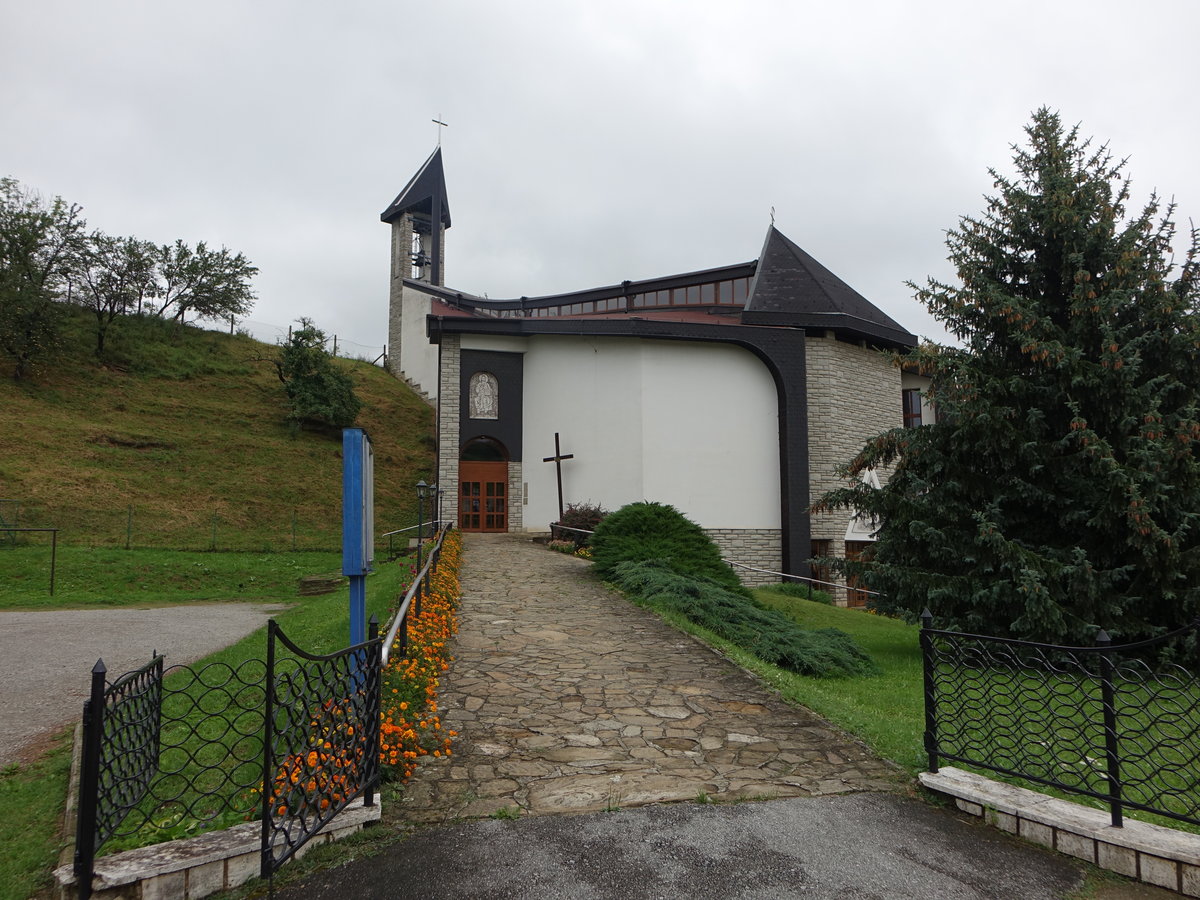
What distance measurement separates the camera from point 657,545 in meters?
14.0

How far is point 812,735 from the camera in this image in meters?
5.62

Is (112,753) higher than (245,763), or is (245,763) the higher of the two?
(112,753)

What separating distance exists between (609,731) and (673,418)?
52.2 ft

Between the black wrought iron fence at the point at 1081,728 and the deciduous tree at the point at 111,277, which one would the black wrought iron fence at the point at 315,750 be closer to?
the black wrought iron fence at the point at 1081,728

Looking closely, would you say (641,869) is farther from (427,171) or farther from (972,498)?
(427,171)

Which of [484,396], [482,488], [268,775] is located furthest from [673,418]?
[268,775]

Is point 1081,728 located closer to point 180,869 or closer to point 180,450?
point 180,869

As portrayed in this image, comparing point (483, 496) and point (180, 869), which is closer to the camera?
point (180, 869)

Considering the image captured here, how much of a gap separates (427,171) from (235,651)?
35.6m

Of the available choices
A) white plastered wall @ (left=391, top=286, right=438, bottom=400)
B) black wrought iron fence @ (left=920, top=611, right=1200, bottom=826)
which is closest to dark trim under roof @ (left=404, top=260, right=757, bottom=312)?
white plastered wall @ (left=391, top=286, right=438, bottom=400)

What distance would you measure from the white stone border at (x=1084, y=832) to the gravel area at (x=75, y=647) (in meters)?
6.27

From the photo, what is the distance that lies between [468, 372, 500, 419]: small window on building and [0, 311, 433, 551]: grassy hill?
5.10 meters

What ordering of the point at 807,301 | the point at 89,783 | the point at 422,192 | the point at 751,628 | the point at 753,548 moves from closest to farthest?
the point at 89,783 → the point at 751,628 → the point at 753,548 → the point at 807,301 → the point at 422,192

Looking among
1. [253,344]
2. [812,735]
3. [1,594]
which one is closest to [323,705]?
[812,735]
